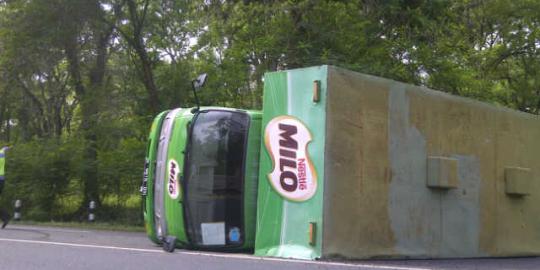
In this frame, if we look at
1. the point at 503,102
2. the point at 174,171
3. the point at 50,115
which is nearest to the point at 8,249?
the point at 174,171

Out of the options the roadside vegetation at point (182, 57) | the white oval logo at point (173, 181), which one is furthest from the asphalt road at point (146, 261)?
the roadside vegetation at point (182, 57)

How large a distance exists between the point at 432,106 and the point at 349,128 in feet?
5.63

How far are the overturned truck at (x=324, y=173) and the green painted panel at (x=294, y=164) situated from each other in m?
0.01

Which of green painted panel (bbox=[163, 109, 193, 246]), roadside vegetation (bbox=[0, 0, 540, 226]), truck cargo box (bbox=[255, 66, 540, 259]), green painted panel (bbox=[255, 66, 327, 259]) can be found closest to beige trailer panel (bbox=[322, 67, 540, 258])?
truck cargo box (bbox=[255, 66, 540, 259])

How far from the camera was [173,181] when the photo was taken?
25.4 feet

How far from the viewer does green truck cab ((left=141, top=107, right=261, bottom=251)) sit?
7.66 m

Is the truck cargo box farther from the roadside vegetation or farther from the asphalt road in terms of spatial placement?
the roadside vegetation

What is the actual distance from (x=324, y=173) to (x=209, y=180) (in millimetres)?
1575

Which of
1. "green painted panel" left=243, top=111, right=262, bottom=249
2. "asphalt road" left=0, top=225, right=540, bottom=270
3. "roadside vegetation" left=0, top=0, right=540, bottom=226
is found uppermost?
"roadside vegetation" left=0, top=0, right=540, bottom=226

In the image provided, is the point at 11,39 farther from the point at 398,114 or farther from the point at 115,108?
the point at 398,114

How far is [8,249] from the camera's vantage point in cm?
775

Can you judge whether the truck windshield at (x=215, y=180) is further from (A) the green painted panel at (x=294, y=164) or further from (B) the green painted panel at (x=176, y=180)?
(A) the green painted panel at (x=294, y=164)

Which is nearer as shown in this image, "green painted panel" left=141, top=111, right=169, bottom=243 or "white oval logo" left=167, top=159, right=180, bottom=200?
"white oval logo" left=167, top=159, right=180, bottom=200

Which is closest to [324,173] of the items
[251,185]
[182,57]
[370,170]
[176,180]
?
[370,170]
